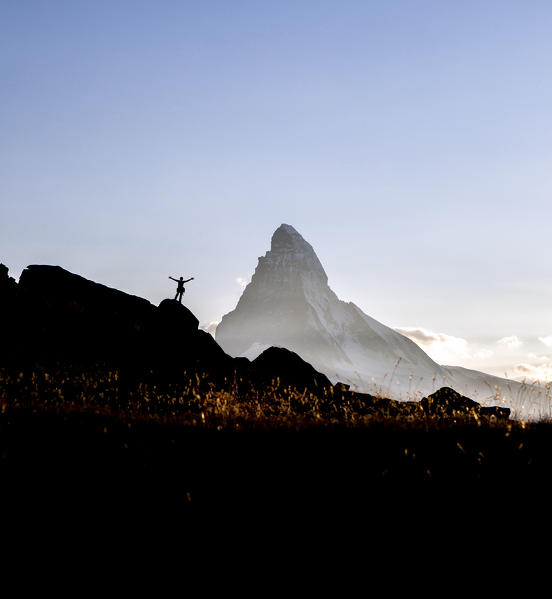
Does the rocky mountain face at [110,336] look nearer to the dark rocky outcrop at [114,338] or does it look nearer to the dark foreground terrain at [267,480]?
the dark rocky outcrop at [114,338]

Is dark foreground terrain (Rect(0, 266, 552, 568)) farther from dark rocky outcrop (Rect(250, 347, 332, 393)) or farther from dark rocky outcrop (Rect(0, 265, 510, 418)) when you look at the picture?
dark rocky outcrop (Rect(250, 347, 332, 393))

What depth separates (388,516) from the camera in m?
4.39

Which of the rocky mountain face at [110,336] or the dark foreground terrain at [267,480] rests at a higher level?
the rocky mountain face at [110,336]

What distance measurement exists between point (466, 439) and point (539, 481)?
1358 millimetres

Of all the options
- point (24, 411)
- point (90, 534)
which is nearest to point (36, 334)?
point (24, 411)

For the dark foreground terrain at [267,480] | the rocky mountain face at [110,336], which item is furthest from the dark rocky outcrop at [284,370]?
the dark foreground terrain at [267,480]

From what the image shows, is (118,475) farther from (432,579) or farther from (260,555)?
(432,579)

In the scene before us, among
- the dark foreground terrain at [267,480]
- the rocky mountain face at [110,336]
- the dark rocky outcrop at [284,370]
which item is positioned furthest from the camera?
the dark rocky outcrop at [284,370]

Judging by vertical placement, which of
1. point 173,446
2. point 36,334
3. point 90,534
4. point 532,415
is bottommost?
point 90,534

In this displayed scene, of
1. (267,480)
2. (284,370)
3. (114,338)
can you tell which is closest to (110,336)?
(114,338)

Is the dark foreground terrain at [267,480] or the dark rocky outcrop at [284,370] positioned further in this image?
the dark rocky outcrop at [284,370]

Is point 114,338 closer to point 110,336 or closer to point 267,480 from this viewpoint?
point 110,336

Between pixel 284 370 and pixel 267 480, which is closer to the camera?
pixel 267 480

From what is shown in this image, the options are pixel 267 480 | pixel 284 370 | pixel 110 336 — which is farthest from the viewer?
pixel 284 370
